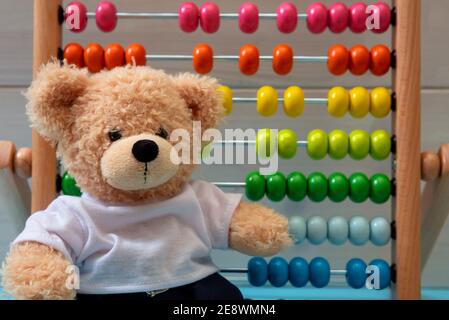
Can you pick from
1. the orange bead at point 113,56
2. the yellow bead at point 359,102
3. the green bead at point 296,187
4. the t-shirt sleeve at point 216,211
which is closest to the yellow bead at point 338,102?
the yellow bead at point 359,102

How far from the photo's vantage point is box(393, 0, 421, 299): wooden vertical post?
0.77 metres

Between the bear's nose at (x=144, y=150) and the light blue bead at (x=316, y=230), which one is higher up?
the bear's nose at (x=144, y=150)

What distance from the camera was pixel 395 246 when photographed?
2.60 ft

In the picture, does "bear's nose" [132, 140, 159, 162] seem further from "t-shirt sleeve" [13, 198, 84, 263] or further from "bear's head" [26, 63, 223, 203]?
"t-shirt sleeve" [13, 198, 84, 263]

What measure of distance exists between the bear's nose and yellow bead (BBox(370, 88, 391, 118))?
370 millimetres

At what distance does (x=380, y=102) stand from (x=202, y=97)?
280 mm

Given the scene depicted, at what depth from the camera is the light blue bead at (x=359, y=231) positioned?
790 mm

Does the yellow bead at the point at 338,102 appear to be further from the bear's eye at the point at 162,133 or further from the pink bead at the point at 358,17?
the bear's eye at the point at 162,133

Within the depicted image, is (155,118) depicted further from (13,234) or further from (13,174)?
(13,234)

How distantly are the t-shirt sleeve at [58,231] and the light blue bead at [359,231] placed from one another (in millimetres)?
401

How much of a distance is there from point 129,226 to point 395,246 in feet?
1.33

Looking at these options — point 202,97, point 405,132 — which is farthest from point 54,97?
point 405,132

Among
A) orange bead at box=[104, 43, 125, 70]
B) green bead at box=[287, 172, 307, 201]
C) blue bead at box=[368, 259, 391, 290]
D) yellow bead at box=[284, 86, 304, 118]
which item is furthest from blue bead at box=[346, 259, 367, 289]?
orange bead at box=[104, 43, 125, 70]
